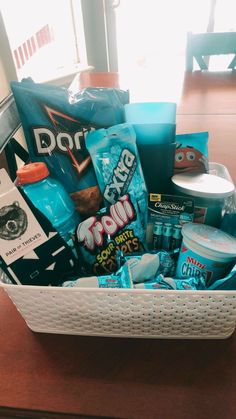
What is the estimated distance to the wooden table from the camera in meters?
0.32

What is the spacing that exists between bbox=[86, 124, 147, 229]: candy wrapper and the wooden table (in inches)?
7.3

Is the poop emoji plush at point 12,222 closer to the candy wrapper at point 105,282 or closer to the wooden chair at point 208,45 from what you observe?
the candy wrapper at point 105,282

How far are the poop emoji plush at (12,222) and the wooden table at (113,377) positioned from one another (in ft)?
0.49

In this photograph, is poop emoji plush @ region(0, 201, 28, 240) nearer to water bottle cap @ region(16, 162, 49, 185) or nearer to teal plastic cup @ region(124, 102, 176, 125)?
water bottle cap @ region(16, 162, 49, 185)

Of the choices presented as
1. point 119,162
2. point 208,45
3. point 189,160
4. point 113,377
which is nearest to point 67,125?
point 119,162

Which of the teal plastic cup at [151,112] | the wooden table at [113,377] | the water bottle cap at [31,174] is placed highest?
the teal plastic cup at [151,112]

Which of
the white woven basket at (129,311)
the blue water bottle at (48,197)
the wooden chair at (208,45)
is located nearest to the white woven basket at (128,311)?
the white woven basket at (129,311)

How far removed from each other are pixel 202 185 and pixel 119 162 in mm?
133

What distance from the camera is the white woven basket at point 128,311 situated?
1.02ft

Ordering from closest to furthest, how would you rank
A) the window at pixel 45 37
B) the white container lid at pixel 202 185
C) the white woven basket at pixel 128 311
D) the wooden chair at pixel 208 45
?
the white woven basket at pixel 128 311
the white container lid at pixel 202 185
the wooden chair at pixel 208 45
the window at pixel 45 37

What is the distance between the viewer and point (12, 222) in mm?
355

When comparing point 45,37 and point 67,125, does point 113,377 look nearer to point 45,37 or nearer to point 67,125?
point 67,125

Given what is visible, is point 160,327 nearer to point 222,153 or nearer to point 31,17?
point 222,153

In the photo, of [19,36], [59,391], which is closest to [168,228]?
[59,391]
